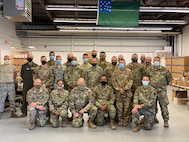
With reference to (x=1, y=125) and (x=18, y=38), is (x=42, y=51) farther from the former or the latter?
(x=1, y=125)

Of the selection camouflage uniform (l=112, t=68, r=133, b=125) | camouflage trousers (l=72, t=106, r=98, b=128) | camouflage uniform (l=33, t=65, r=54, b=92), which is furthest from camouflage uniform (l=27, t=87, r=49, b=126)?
camouflage uniform (l=112, t=68, r=133, b=125)

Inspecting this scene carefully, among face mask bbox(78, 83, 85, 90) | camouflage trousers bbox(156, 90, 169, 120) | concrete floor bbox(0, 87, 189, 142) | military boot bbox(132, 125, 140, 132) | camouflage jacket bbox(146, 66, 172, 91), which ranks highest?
camouflage jacket bbox(146, 66, 172, 91)

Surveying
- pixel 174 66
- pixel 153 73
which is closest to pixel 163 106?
pixel 153 73

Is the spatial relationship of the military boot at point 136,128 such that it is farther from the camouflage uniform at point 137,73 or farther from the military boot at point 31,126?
the military boot at point 31,126

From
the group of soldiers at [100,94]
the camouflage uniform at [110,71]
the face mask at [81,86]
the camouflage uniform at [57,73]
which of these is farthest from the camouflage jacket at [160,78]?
the camouflage uniform at [57,73]

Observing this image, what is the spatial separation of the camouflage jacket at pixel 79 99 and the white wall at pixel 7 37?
662 cm

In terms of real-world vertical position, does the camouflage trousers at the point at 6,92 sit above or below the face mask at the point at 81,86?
below

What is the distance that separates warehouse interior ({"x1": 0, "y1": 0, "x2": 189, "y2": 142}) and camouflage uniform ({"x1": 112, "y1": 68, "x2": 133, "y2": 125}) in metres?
0.37

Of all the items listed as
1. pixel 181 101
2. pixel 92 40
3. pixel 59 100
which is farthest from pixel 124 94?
pixel 92 40

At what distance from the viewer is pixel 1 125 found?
5.58 m

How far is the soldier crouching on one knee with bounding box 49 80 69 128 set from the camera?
5.28m

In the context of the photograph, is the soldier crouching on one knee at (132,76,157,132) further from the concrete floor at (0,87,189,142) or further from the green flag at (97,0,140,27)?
the green flag at (97,0,140,27)

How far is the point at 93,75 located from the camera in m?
5.75

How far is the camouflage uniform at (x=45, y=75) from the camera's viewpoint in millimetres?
5809
